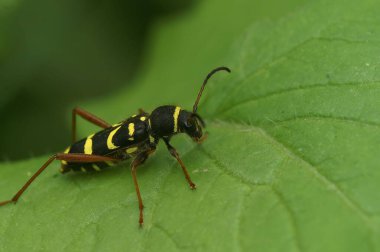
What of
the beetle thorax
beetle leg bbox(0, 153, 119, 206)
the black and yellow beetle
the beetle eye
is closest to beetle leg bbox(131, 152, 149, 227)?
the black and yellow beetle

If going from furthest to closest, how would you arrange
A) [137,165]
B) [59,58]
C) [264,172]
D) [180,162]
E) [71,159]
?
[59,58] → [71,159] → [137,165] → [180,162] → [264,172]

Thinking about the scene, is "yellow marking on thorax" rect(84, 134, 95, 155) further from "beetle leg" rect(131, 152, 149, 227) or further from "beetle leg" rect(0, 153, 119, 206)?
"beetle leg" rect(131, 152, 149, 227)

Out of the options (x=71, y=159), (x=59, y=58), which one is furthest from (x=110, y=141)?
(x=59, y=58)

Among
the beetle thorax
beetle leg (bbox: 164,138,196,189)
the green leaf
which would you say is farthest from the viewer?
the beetle thorax

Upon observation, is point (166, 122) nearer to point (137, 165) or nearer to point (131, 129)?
point (131, 129)

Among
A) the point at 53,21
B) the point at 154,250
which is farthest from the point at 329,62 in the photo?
the point at 53,21

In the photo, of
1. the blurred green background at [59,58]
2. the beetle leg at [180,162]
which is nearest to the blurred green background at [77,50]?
the blurred green background at [59,58]
